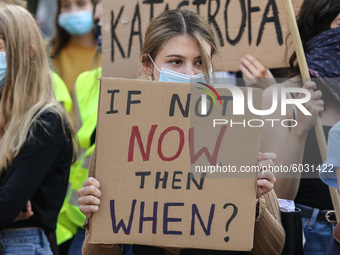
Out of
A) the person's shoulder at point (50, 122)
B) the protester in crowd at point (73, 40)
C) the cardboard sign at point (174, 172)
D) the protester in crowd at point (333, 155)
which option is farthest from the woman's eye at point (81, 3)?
the protester in crowd at point (333, 155)

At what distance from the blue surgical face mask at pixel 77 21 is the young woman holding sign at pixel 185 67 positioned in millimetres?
2726

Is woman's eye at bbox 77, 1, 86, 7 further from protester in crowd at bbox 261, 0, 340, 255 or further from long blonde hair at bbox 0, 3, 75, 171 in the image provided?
protester in crowd at bbox 261, 0, 340, 255

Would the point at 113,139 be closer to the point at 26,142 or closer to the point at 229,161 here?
the point at 229,161

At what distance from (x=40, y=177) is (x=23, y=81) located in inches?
22.3

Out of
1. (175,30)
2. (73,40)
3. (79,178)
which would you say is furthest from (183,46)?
(73,40)

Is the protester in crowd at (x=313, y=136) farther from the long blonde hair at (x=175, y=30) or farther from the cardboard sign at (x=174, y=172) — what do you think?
the cardboard sign at (x=174, y=172)

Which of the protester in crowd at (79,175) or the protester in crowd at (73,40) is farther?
the protester in crowd at (73,40)

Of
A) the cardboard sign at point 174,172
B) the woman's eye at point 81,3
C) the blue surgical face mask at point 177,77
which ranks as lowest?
the woman's eye at point 81,3

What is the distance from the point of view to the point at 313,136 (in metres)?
3.43

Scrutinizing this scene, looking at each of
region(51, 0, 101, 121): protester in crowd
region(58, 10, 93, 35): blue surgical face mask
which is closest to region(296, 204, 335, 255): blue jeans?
region(51, 0, 101, 121): protester in crowd

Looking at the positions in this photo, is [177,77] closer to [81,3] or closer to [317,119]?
[317,119]

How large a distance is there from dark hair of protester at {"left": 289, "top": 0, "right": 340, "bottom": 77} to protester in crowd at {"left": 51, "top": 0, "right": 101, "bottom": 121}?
244cm

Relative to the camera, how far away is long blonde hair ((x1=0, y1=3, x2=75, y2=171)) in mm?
3668

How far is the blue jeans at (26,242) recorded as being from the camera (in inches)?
136
